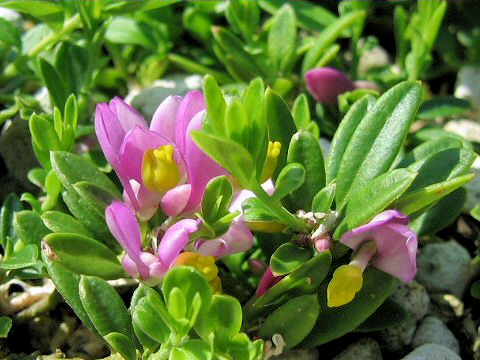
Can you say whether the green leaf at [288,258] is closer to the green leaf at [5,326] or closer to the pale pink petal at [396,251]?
the pale pink petal at [396,251]

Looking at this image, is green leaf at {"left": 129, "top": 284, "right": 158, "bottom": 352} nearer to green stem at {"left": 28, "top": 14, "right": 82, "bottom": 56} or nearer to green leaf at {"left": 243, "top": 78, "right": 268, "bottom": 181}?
green leaf at {"left": 243, "top": 78, "right": 268, "bottom": 181}

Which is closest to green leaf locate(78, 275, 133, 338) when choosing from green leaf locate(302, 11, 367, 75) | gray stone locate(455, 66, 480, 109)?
green leaf locate(302, 11, 367, 75)

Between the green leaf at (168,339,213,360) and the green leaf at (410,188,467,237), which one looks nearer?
the green leaf at (168,339,213,360)

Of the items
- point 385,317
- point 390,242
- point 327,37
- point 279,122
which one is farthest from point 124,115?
point 327,37

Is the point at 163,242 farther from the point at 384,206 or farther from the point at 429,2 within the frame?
the point at 429,2

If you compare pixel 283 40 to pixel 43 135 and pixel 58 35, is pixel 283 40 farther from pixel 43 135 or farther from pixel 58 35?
pixel 43 135

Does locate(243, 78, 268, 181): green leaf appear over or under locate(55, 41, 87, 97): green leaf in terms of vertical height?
over
